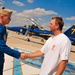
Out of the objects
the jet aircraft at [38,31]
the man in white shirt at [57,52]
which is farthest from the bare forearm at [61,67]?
the jet aircraft at [38,31]

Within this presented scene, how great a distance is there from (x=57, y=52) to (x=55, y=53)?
39 millimetres

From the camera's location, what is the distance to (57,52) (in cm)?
332

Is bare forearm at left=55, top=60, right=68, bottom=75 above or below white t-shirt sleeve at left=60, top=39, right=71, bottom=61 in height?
below

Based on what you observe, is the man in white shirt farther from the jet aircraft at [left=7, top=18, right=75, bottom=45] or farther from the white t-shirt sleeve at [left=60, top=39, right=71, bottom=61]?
the jet aircraft at [left=7, top=18, right=75, bottom=45]

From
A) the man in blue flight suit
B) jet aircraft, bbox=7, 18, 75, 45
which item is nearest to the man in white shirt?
the man in blue flight suit

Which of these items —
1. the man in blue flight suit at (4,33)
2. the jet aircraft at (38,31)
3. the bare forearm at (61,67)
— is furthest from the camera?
the jet aircraft at (38,31)

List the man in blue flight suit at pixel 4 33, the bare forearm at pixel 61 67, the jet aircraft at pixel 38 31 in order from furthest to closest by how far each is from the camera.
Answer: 1. the jet aircraft at pixel 38 31
2. the man in blue flight suit at pixel 4 33
3. the bare forearm at pixel 61 67

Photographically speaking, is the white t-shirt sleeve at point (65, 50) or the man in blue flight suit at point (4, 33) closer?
the white t-shirt sleeve at point (65, 50)

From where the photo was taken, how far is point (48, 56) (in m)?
3.44

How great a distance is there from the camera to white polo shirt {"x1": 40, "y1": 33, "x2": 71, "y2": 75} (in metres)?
3.28

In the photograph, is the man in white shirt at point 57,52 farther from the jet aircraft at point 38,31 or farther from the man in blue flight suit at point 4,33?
the jet aircraft at point 38,31

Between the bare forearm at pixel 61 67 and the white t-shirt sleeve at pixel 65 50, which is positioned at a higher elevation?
the white t-shirt sleeve at pixel 65 50

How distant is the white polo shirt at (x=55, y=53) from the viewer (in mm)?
3275

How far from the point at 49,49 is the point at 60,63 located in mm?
319
